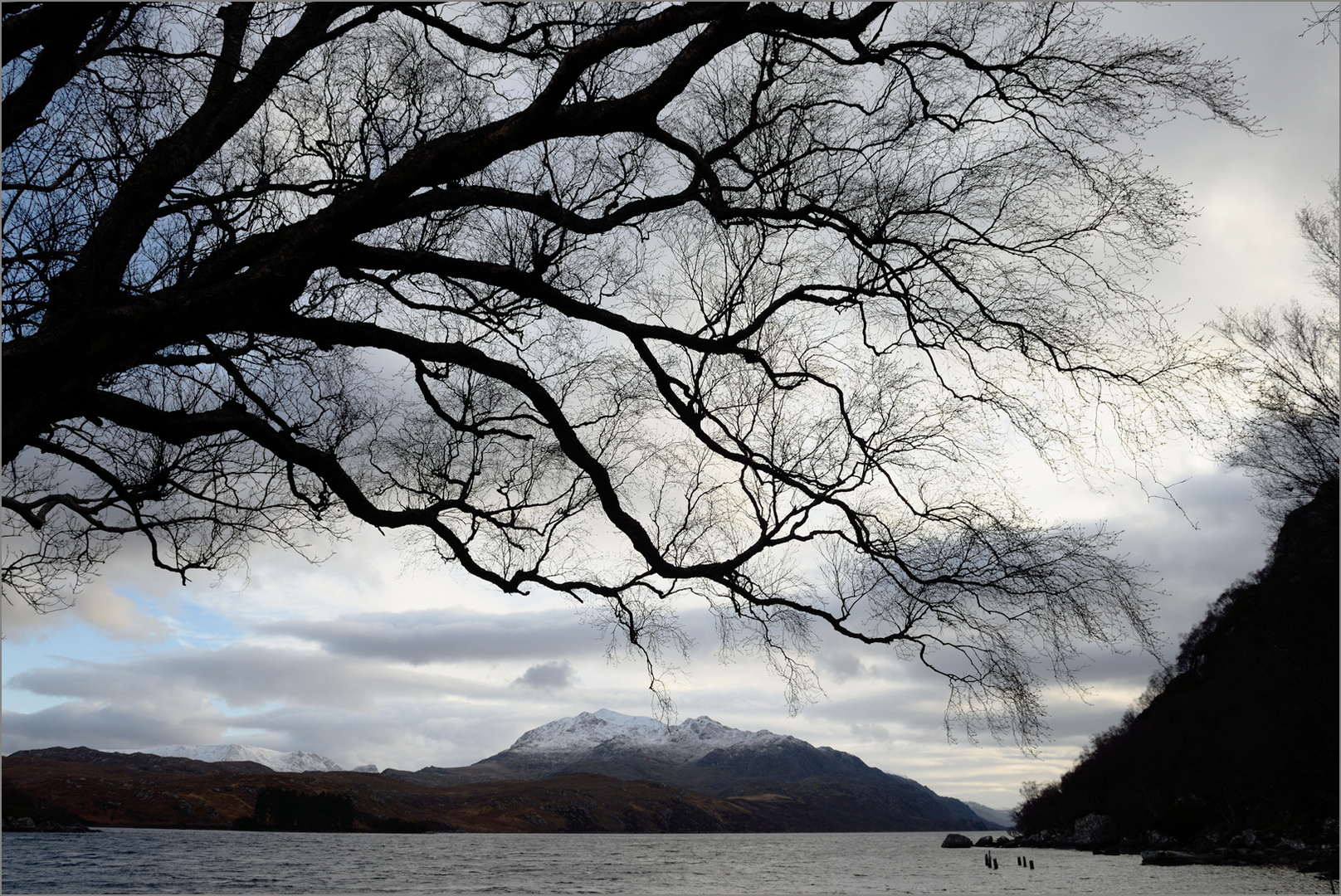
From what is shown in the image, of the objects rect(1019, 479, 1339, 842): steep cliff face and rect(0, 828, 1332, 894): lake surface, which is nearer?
rect(1019, 479, 1339, 842): steep cliff face

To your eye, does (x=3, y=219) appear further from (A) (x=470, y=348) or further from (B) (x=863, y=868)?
(B) (x=863, y=868)

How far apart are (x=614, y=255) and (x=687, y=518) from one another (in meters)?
2.92

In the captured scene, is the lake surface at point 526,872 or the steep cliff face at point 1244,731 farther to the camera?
the lake surface at point 526,872

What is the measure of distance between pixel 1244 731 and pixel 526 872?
56.7 m

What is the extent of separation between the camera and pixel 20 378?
5.87 m

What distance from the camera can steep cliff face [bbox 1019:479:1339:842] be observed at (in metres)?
36.1

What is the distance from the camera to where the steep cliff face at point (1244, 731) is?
36.1 meters

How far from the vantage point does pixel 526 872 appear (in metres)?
66.0

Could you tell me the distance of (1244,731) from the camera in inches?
2596

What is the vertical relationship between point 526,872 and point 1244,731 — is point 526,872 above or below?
below

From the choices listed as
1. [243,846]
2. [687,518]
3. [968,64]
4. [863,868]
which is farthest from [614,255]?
[243,846]

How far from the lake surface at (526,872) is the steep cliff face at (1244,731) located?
6293 millimetres

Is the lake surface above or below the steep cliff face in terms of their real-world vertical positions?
below

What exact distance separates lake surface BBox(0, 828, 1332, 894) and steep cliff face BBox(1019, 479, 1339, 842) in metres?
6.29
